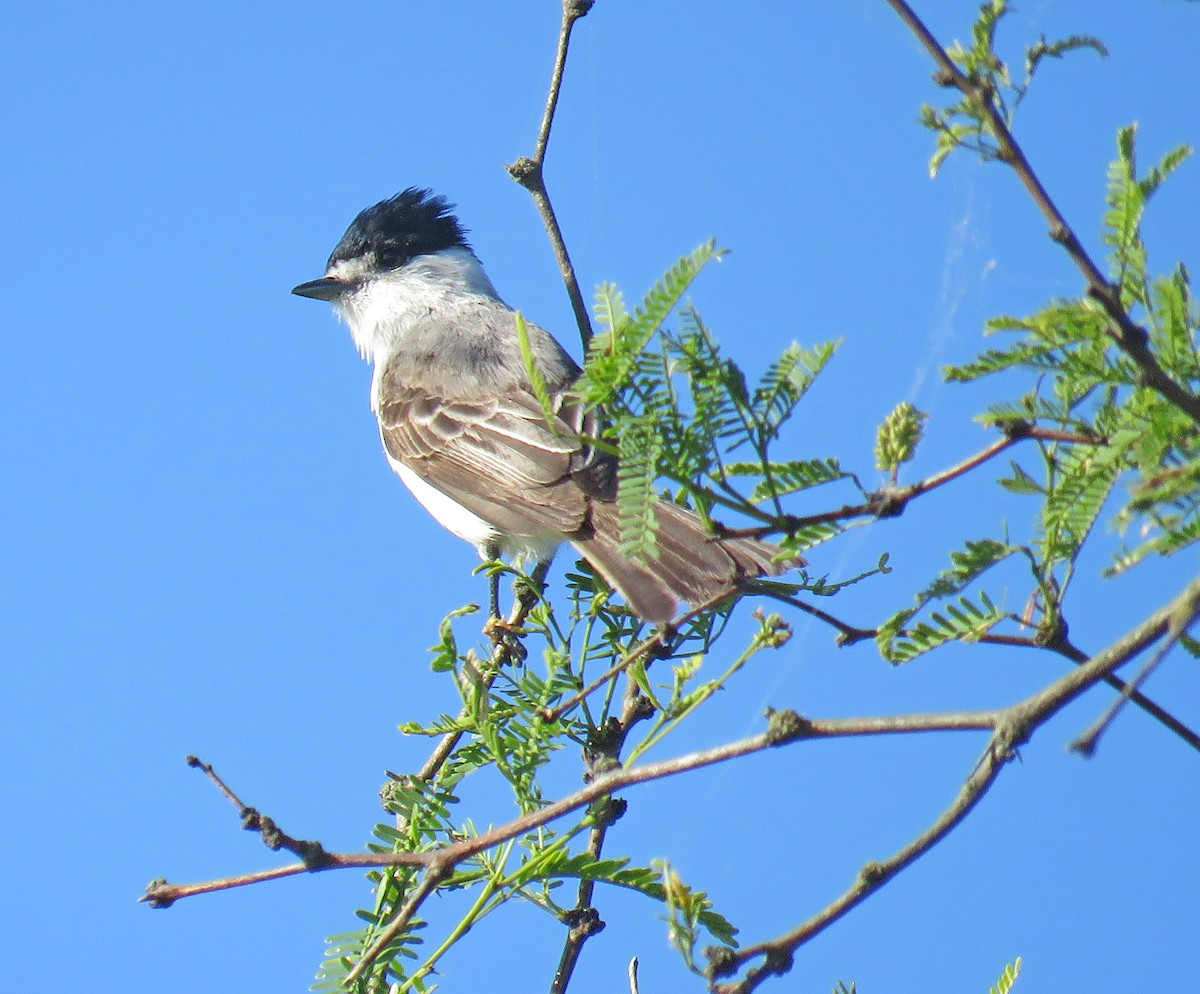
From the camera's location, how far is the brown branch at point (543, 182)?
9.17 ft

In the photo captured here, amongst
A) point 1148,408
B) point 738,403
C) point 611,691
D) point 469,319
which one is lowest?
point 1148,408

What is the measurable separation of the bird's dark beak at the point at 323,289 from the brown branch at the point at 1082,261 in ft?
15.6

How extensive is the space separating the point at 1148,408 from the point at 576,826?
1230 mm

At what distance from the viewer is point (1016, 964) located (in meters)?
1.69

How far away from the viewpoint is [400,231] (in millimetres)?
5758

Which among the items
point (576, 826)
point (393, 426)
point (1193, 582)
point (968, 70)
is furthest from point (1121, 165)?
point (393, 426)

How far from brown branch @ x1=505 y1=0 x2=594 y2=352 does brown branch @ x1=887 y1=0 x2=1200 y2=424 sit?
5.63 feet

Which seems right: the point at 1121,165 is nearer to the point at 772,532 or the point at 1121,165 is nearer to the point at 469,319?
the point at 772,532

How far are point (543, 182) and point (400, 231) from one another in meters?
2.85

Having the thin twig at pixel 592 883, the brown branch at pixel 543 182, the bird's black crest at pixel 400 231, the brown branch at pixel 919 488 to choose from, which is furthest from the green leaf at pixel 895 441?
the bird's black crest at pixel 400 231

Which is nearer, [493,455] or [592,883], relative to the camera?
[592,883]

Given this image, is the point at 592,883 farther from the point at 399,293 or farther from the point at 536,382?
the point at 399,293

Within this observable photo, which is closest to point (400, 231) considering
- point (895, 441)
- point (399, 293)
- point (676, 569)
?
point (399, 293)

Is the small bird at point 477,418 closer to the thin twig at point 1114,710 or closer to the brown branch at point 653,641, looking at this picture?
the brown branch at point 653,641
